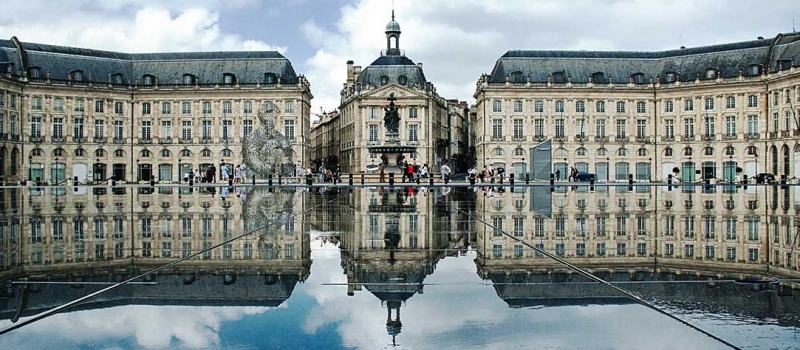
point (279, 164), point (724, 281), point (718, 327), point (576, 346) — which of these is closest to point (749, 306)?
point (718, 327)

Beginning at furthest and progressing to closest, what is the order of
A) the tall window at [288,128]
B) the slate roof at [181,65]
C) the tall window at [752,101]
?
the tall window at [288,128]
the slate roof at [181,65]
the tall window at [752,101]

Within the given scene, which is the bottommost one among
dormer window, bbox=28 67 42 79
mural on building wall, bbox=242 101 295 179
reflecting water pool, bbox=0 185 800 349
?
reflecting water pool, bbox=0 185 800 349

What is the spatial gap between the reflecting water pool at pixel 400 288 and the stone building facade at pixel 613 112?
65.2 metres

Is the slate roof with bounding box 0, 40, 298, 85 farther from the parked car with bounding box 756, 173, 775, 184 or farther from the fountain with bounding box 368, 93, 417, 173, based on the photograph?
the parked car with bounding box 756, 173, 775, 184

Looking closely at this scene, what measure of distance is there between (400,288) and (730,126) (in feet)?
244

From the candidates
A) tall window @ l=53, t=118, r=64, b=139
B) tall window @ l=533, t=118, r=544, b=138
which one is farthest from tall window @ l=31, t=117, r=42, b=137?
tall window @ l=533, t=118, r=544, b=138

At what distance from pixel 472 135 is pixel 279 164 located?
9928cm

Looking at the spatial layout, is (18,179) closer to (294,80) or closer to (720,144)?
(294,80)

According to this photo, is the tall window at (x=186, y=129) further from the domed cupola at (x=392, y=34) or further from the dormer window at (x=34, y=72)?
the domed cupola at (x=392, y=34)

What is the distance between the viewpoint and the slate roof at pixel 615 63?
2928 inches

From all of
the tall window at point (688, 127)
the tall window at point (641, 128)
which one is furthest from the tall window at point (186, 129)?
the tall window at point (688, 127)

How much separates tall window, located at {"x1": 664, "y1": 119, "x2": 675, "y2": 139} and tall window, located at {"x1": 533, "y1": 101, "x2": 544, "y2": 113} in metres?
12.7

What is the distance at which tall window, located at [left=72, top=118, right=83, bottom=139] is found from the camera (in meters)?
72.8

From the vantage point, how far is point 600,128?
77.4 metres
